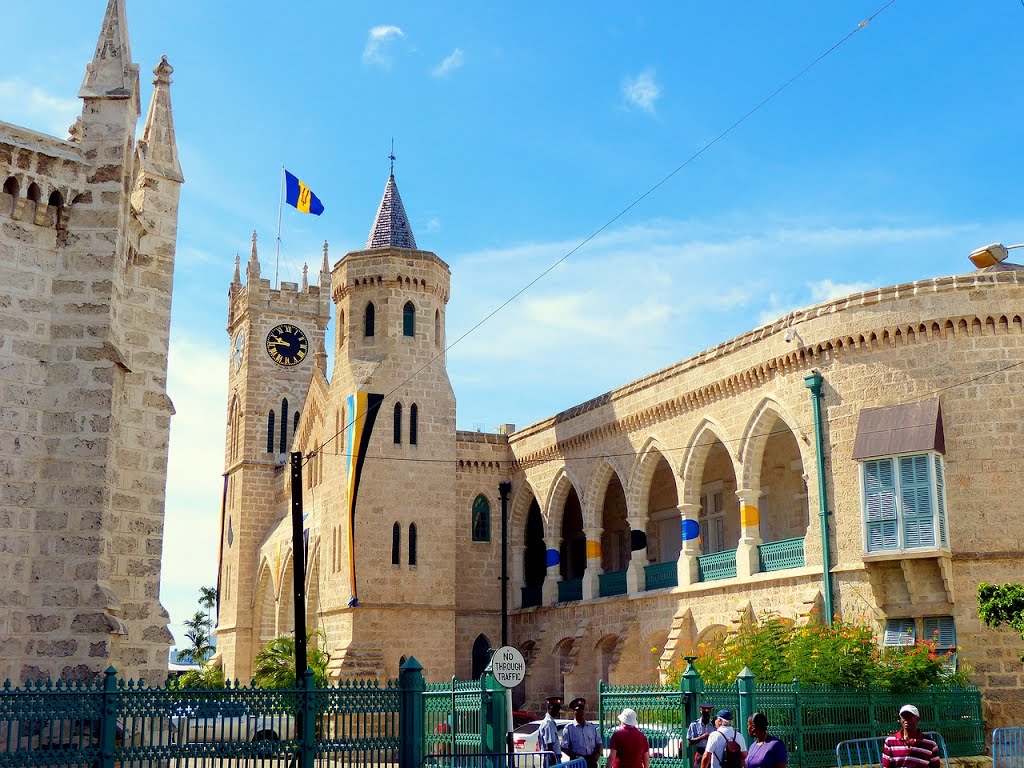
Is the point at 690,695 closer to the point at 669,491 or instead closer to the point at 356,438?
the point at 669,491

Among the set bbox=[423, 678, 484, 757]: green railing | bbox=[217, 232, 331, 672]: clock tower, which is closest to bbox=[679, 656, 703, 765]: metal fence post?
bbox=[423, 678, 484, 757]: green railing

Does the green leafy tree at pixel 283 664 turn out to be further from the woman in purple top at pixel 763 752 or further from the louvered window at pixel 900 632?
the woman in purple top at pixel 763 752

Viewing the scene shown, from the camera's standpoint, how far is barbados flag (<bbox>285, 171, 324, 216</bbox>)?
3728cm

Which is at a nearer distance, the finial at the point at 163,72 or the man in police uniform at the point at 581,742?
the man in police uniform at the point at 581,742

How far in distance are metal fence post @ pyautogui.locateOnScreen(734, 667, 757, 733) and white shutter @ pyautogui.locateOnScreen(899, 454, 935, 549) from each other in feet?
22.6

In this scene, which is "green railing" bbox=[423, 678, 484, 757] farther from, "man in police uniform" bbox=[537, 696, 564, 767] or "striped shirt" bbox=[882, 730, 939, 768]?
"striped shirt" bbox=[882, 730, 939, 768]

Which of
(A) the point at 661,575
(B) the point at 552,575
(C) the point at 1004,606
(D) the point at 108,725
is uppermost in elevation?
(B) the point at 552,575

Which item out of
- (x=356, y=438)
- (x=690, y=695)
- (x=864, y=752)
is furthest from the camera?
(x=356, y=438)

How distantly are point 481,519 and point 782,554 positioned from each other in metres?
11.3

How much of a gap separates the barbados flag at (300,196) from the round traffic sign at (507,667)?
85.7 ft

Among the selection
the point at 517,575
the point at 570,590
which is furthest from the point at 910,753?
the point at 517,575

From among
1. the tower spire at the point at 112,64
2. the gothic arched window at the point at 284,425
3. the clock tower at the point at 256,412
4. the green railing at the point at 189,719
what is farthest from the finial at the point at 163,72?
the gothic arched window at the point at 284,425

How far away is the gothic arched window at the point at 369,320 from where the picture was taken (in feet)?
105

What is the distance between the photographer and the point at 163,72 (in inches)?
725
